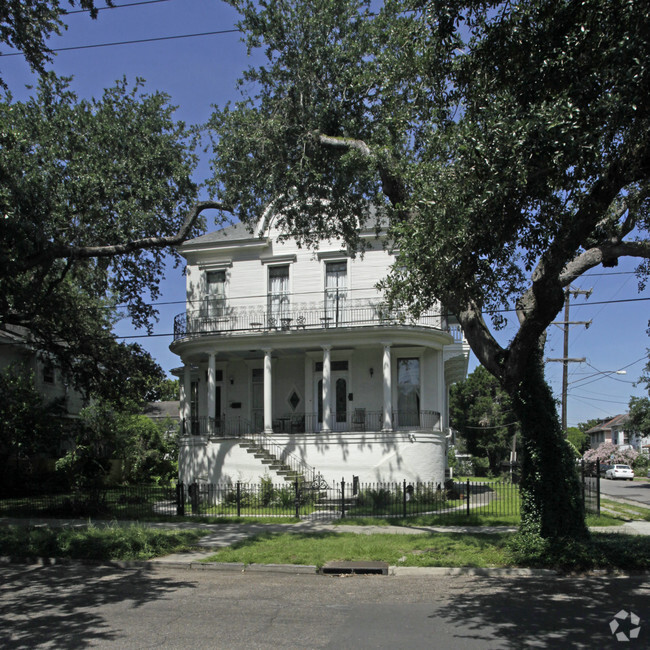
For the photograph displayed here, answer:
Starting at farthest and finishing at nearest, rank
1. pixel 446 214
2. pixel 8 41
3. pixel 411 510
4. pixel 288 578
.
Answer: pixel 411 510
pixel 8 41
pixel 288 578
pixel 446 214

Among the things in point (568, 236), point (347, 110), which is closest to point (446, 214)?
point (568, 236)

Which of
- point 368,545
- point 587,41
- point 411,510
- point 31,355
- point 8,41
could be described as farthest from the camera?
point 31,355

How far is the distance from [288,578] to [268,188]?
10112 mm

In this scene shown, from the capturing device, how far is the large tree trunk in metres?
11.4

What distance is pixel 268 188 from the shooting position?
55.4 feet

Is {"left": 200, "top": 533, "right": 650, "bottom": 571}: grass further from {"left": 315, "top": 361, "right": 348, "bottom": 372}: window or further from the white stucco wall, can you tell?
{"left": 315, "top": 361, "right": 348, "bottom": 372}: window

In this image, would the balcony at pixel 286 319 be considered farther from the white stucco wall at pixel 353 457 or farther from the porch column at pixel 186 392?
the white stucco wall at pixel 353 457

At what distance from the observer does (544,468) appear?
11.7 metres

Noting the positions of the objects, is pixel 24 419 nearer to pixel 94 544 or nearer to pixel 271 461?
pixel 271 461

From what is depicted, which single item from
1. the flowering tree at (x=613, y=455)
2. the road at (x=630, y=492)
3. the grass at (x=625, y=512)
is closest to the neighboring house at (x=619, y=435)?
the flowering tree at (x=613, y=455)

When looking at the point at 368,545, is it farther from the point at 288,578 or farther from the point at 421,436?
the point at 421,436

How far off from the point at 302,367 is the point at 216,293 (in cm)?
488

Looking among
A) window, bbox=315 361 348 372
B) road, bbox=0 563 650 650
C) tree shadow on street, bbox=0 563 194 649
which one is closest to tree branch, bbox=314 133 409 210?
road, bbox=0 563 650 650

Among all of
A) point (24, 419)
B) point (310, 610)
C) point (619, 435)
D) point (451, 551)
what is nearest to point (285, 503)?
point (451, 551)
